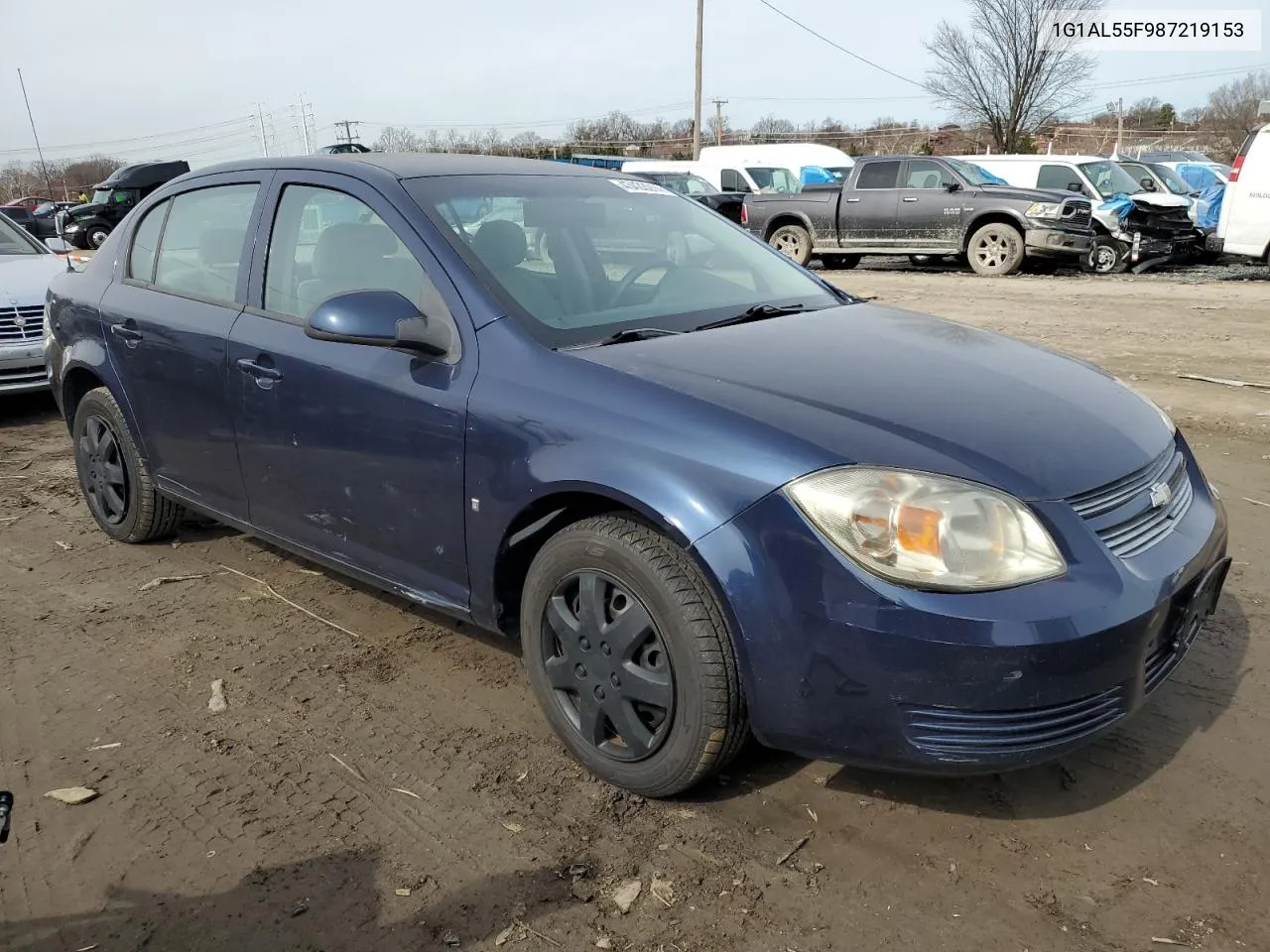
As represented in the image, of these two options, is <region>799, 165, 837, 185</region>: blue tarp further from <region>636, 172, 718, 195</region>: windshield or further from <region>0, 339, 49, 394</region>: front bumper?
<region>0, 339, 49, 394</region>: front bumper

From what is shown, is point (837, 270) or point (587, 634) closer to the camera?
point (587, 634)

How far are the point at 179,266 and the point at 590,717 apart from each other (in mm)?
2695

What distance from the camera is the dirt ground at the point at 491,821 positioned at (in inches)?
89.0

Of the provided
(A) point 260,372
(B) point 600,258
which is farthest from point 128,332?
(B) point 600,258

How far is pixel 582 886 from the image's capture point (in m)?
2.38

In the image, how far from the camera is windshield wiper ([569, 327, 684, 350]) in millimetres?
2926

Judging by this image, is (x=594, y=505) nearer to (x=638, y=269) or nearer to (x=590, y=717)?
(x=590, y=717)

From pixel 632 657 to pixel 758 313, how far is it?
134cm

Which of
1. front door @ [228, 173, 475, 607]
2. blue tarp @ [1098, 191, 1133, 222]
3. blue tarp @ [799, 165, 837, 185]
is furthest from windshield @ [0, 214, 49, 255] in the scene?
blue tarp @ [799, 165, 837, 185]

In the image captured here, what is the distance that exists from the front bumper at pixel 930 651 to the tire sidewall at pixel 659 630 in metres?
0.15

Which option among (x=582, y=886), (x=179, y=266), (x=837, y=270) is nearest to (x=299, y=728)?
(x=582, y=886)

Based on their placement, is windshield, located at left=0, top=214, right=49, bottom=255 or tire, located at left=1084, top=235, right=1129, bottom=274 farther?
tire, located at left=1084, top=235, right=1129, bottom=274

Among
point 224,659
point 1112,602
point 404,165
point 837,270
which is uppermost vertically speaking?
point 404,165

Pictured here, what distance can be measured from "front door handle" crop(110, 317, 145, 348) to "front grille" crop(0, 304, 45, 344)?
372cm
